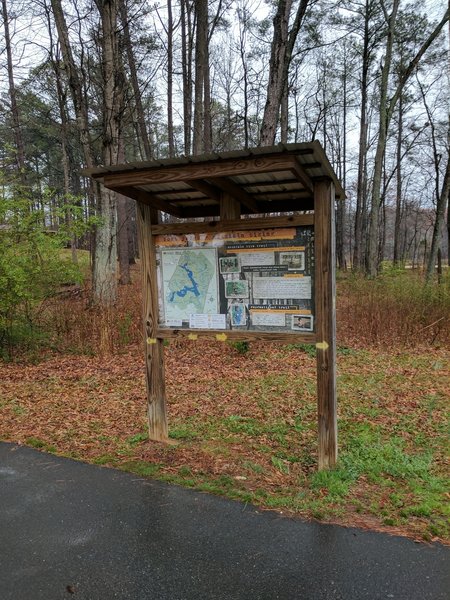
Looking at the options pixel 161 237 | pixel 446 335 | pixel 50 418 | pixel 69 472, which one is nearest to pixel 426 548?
pixel 69 472

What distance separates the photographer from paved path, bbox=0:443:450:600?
2211 millimetres

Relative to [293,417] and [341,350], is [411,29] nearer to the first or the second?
[341,350]

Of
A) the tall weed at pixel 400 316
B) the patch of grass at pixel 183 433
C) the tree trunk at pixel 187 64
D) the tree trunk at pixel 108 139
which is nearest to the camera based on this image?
the patch of grass at pixel 183 433

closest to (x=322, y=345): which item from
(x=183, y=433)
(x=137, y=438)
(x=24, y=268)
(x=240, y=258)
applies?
(x=240, y=258)

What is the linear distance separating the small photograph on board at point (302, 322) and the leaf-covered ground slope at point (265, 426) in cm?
121

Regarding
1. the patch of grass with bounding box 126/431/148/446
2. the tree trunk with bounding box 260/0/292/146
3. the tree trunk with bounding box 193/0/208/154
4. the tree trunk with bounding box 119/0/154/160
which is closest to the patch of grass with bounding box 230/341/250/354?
the patch of grass with bounding box 126/431/148/446

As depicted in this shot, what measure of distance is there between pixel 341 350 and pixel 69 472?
19.9 ft

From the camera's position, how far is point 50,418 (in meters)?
4.96

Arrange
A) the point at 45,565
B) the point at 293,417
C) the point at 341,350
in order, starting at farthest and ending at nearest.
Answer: the point at 341,350 → the point at 293,417 → the point at 45,565

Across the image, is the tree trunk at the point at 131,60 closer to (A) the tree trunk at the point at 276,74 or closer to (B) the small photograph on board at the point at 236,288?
(A) the tree trunk at the point at 276,74

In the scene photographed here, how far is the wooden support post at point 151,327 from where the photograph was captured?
12.8 ft

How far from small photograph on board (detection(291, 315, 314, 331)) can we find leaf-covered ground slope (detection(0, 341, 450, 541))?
121cm

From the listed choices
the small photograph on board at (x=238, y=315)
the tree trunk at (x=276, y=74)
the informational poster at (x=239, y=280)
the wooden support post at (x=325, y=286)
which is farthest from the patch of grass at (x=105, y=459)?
the tree trunk at (x=276, y=74)

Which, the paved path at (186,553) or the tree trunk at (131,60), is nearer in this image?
the paved path at (186,553)
